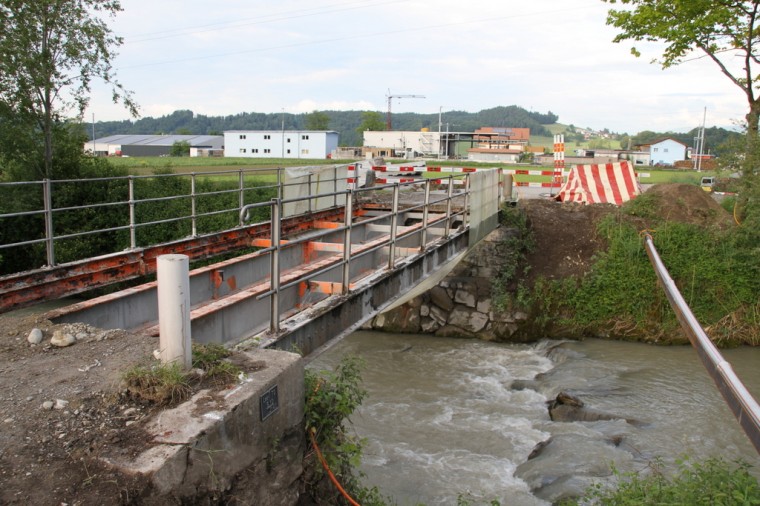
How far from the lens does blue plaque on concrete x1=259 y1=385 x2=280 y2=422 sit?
3713 millimetres

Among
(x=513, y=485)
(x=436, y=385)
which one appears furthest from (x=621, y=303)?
(x=513, y=485)

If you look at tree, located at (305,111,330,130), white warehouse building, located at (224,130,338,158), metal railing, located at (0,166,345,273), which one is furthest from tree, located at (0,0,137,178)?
tree, located at (305,111,330,130)

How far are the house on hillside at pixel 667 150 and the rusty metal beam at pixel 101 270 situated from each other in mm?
109427

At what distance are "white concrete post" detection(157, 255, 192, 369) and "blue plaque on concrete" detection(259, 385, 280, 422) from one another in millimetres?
548

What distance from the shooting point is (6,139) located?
15867mm

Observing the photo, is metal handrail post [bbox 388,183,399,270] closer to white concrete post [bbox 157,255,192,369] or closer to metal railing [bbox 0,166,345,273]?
white concrete post [bbox 157,255,192,369]


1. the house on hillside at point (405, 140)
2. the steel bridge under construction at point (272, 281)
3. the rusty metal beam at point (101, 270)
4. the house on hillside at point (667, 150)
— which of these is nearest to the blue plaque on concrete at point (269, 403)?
the steel bridge under construction at point (272, 281)

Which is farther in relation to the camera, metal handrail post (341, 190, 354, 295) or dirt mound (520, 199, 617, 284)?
dirt mound (520, 199, 617, 284)

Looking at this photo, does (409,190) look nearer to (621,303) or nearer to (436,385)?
(621,303)

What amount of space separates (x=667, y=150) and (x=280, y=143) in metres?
67.1

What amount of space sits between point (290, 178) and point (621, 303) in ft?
26.2

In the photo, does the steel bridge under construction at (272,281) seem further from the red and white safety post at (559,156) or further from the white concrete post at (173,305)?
the red and white safety post at (559,156)

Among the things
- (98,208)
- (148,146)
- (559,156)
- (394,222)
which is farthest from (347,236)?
(148,146)

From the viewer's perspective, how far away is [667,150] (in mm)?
108812
